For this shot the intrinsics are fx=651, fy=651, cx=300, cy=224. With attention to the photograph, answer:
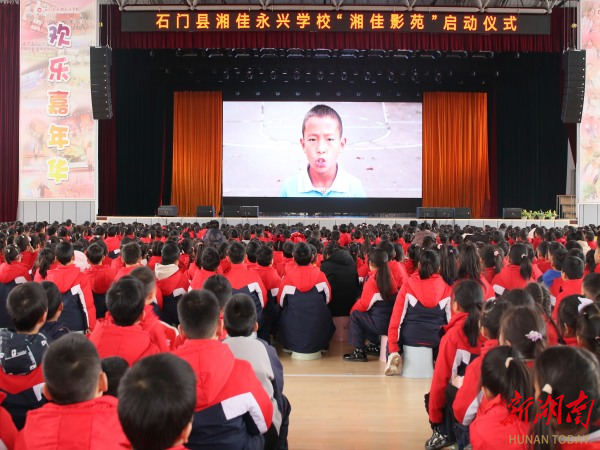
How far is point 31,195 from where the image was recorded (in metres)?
14.2

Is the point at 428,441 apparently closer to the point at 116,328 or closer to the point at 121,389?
the point at 116,328

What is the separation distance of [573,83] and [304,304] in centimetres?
867

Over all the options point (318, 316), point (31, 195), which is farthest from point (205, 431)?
point (31, 195)

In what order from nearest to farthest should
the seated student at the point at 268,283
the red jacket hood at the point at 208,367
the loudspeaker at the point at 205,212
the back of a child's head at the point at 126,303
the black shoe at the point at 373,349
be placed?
1. the red jacket hood at the point at 208,367
2. the back of a child's head at the point at 126,303
3. the seated student at the point at 268,283
4. the black shoe at the point at 373,349
5. the loudspeaker at the point at 205,212

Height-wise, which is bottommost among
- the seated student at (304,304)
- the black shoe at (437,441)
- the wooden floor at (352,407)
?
the wooden floor at (352,407)

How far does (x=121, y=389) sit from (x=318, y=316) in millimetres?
4188

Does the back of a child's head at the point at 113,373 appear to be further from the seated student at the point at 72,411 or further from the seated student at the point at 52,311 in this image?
the seated student at the point at 52,311

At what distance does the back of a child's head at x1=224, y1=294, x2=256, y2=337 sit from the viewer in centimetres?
278

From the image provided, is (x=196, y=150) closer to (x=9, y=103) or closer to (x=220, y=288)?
(x=9, y=103)

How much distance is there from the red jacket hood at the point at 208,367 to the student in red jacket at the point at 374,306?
3.16 m

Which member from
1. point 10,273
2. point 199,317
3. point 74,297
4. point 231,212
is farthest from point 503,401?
point 231,212

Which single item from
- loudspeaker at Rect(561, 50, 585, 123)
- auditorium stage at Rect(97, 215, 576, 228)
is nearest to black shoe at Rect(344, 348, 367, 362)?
loudspeaker at Rect(561, 50, 585, 123)

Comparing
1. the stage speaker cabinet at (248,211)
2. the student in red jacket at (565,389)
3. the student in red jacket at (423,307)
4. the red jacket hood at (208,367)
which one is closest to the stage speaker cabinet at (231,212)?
the stage speaker cabinet at (248,211)

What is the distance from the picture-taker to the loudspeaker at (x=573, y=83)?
1177cm
